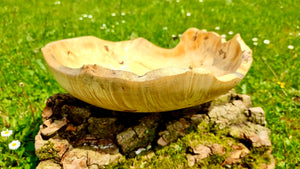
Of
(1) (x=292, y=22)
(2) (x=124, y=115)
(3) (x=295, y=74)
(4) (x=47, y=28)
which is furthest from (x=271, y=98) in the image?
(4) (x=47, y=28)

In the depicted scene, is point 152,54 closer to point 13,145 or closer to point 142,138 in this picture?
point 142,138

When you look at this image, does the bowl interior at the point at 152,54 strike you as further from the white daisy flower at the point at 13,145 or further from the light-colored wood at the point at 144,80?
the white daisy flower at the point at 13,145

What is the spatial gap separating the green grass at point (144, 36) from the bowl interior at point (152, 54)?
0.81m

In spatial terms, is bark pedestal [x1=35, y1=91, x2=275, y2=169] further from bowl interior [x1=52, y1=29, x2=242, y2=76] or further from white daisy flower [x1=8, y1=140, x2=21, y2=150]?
bowl interior [x1=52, y1=29, x2=242, y2=76]

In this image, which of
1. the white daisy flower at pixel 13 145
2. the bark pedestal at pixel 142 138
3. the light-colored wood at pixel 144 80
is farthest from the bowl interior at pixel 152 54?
the white daisy flower at pixel 13 145

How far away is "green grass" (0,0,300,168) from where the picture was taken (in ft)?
7.98

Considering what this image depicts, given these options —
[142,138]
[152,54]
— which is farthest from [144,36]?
[142,138]

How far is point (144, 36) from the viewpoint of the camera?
415 cm

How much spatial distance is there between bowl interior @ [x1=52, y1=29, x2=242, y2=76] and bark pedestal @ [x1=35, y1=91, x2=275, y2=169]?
1.33 ft

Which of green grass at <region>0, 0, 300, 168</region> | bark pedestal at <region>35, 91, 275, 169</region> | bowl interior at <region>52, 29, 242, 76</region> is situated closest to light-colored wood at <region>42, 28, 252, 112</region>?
bowl interior at <region>52, 29, 242, 76</region>

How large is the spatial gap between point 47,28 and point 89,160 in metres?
3.32

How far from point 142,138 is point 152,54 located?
3.58 ft

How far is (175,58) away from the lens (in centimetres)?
266

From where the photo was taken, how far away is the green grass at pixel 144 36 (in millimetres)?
2434
